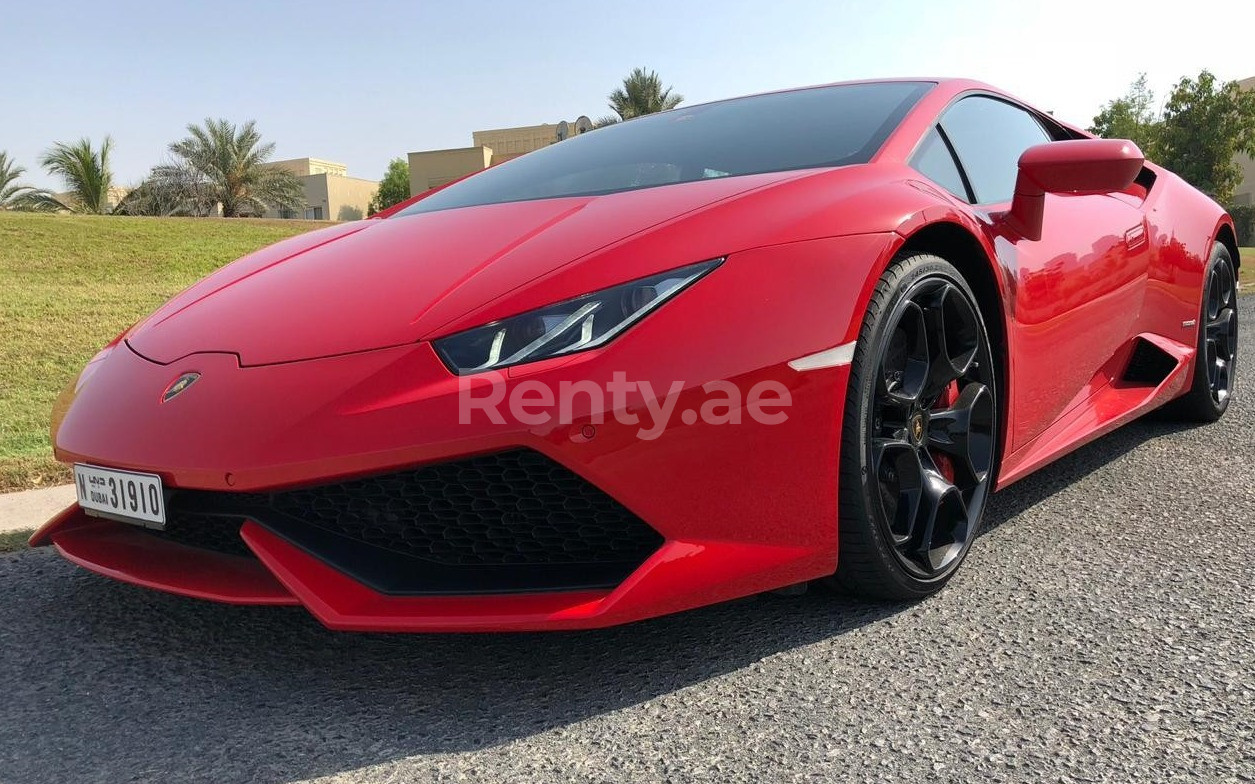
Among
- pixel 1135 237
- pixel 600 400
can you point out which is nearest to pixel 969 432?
pixel 600 400

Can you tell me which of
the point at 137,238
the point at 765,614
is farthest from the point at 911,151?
the point at 137,238

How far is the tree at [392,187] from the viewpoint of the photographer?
47125 millimetres

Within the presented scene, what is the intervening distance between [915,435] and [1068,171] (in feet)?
2.60

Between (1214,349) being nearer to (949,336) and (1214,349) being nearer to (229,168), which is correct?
(949,336)

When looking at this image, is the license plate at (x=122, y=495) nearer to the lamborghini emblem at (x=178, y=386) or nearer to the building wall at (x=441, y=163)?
the lamborghini emblem at (x=178, y=386)

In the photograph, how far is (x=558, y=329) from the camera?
5.27 ft

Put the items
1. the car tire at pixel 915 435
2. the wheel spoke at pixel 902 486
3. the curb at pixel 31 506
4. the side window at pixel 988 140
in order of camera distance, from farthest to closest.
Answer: the curb at pixel 31 506 < the side window at pixel 988 140 < the wheel spoke at pixel 902 486 < the car tire at pixel 915 435

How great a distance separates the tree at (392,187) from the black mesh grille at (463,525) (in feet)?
151

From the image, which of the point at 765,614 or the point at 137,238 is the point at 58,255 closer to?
the point at 137,238

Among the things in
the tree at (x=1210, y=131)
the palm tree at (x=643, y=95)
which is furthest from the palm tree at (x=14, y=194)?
the tree at (x=1210, y=131)

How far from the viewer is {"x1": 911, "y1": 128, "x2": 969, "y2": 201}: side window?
230 centimetres

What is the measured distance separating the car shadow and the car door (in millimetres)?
819

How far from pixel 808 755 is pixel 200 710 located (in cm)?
99

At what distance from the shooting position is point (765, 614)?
198 centimetres
